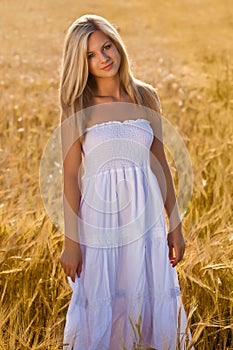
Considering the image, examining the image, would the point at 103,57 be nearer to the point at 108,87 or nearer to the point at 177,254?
the point at 108,87

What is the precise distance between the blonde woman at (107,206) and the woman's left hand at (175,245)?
0.04 metres

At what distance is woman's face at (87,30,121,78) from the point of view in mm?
2314

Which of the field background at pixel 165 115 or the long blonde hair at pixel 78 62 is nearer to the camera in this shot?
the long blonde hair at pixel 78 62

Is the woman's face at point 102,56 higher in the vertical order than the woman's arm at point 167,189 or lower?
higher

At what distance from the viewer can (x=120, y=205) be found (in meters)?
2.34

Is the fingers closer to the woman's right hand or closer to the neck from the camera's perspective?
the woman's right hand

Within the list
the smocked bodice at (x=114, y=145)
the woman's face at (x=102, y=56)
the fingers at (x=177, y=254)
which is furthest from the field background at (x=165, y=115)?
the woman's face at (x=102, y=56)

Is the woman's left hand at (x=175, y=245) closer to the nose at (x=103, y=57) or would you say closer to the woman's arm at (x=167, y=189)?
the woman's arm at (x=167, y=189)

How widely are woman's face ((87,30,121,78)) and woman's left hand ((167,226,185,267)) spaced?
555 millimetres

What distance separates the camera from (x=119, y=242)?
2.34 meters

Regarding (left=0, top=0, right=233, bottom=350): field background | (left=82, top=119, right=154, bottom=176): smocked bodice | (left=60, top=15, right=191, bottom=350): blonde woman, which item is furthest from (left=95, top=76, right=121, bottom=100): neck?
(left=0, top=0, right=233, bottom=350): field background

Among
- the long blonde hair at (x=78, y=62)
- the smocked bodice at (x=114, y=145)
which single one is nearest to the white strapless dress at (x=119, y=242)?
the smocked bodice at (x=114, y=145)

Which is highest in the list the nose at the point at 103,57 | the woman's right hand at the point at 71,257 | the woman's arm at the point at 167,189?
the nose at the point at 103,57

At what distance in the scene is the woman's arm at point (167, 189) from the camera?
244 centimetres
